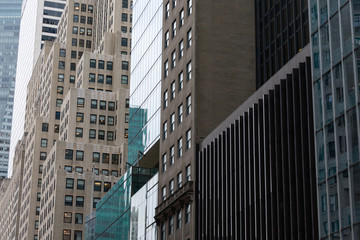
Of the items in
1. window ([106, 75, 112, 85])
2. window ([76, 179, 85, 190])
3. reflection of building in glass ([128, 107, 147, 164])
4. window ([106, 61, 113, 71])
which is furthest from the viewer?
window ([106, 61, 113, 71])

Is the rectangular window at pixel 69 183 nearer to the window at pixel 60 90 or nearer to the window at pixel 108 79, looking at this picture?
the window at pixel 108 79

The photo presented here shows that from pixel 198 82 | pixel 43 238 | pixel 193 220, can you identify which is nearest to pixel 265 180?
pixel 193 220

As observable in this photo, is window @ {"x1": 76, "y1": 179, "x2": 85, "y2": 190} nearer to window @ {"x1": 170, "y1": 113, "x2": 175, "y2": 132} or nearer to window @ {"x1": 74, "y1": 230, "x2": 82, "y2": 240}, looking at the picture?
window @ {"x1": 74, "y1": 230, "x2": 82, "y2": 240}

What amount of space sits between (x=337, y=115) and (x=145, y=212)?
4286 cm

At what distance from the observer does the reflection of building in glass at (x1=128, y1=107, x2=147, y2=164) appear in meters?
89.6

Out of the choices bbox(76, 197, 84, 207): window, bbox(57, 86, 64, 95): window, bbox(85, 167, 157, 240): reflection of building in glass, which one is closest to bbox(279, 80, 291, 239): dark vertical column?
bbox(85, 167, 157, 240): reflection of building in glass

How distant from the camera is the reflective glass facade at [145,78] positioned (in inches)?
3403

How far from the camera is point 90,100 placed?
6752 inches

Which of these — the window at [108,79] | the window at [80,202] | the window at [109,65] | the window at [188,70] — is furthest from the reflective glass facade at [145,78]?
the window at [109,65]

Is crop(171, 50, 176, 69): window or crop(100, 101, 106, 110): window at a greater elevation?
crop(100, 101, 106, 110): window

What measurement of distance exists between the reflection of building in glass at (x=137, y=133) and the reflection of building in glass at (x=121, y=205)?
2354mm

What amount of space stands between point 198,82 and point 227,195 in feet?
47.4

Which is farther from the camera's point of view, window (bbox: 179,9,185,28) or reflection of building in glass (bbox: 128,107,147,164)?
reflection of building in glass (bbox: 128,107,147,164)

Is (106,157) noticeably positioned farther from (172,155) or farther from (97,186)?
(172,155)
